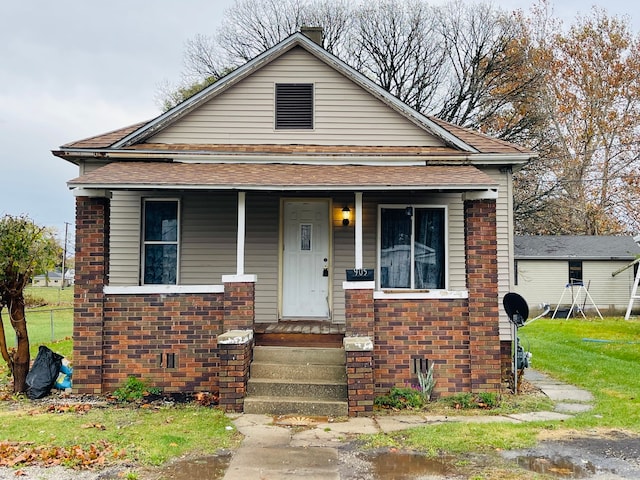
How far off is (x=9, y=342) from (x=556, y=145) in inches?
1054

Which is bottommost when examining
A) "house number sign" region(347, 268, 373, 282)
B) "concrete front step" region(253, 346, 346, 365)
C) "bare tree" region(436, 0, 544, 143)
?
"concrete front step" region(253, 346, 346, 365)

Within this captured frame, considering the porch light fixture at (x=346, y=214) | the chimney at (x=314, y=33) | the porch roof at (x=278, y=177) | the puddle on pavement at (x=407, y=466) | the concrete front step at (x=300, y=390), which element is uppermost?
the chimney at (x=314, y=33)

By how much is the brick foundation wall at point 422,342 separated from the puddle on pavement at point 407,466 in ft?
7.12

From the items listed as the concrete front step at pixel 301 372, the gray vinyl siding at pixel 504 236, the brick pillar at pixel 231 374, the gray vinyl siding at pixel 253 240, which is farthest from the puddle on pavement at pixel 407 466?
the gray vinyl siding at pixel 504 236

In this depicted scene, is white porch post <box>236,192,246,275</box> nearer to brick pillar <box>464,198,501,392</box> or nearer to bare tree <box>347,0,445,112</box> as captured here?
brick pillar <box>464,198,501,392</box>

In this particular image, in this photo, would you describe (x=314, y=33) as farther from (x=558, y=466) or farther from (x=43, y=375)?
(x=558, y=466)

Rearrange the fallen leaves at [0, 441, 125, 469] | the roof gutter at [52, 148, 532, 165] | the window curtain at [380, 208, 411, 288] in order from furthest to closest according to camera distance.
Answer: the window curtain at [380, 208, 411, 288], the roof gutter at [52, 148, 532, 165], the fallen leaves at [0, 441, 125, 469]

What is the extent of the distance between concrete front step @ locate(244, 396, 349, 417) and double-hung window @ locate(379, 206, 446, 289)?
2992 millimetres

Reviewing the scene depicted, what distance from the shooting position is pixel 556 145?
28906 millimetres

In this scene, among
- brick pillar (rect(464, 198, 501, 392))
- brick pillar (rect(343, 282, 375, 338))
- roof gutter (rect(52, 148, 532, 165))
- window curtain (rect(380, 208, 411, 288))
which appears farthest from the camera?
window curtain (rect(380, 208, 411, 288))

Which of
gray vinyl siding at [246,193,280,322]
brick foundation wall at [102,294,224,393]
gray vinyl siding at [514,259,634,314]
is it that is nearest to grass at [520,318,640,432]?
gray vinyl siding at [514,259,634,314]

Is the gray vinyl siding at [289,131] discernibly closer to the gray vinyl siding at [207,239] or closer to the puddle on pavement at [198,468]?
the gray vinyl siding at [207,239]

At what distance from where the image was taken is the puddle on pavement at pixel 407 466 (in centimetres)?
478

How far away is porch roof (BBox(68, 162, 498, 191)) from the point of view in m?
7.53
